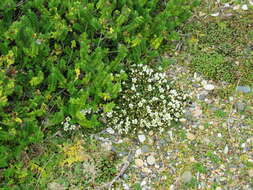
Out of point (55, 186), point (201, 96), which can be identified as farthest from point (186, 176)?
point (55, 186)

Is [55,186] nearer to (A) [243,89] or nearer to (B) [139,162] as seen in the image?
(B) [139,162]

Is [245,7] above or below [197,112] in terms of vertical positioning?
above

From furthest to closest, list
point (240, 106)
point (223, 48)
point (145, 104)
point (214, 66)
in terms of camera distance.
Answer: point (223, 48)
point (214, 66)
point (240, 106)
point (145, 104)

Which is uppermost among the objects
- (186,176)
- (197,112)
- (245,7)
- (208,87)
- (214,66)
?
(245,7)

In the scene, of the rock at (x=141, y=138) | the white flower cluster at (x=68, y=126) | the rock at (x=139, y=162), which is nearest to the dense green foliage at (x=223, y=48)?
the rock at (x=141, y=138)

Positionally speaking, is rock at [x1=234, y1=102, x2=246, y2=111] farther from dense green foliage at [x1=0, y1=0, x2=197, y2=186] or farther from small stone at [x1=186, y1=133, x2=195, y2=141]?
dense green foliage at [x1=0, y1=0, x2=197, y2=186]

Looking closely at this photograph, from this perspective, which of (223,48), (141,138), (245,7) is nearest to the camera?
(141,138)

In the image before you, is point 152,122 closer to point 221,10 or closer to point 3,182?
point 3,182
